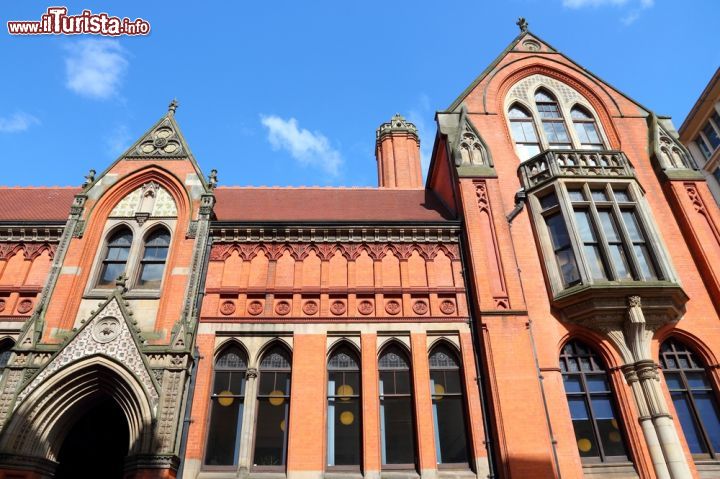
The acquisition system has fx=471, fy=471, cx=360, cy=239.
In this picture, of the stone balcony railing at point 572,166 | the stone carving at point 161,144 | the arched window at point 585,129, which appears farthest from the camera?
the arched window at point 585,129

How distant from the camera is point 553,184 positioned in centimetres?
1404

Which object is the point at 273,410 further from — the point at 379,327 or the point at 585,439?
the point at 585,439

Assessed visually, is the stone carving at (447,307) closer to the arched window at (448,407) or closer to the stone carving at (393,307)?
the arched window at (448,407)

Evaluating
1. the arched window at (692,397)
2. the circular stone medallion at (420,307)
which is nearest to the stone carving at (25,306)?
the circular stone medallion at (420,307)

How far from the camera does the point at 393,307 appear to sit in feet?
42.5

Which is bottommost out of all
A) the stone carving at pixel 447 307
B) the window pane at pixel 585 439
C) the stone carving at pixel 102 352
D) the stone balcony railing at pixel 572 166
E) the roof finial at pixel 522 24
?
the window pane at pixel 585 439

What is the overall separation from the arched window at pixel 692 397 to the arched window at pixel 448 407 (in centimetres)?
524

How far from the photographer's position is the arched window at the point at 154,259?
13.2 m

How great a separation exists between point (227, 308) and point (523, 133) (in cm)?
1185

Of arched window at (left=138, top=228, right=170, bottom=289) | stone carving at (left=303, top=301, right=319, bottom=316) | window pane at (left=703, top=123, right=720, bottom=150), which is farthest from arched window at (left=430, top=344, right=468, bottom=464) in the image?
window pane at (left=703, top=123, right=720, bottom=150)

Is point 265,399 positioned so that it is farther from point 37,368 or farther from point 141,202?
point 141,202

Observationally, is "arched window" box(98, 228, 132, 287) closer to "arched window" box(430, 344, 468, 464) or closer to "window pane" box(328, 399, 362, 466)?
"window pane" box(328, 399, 362, 466)

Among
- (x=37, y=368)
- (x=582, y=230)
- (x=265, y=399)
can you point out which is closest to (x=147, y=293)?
(x=37, y=368)

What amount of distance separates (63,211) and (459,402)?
14.5 m
